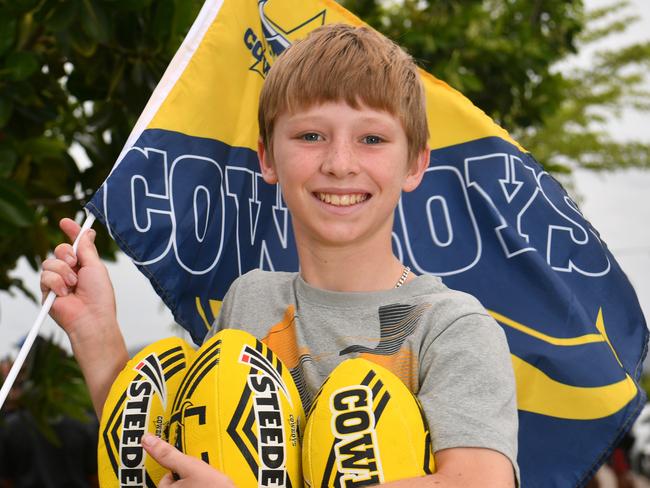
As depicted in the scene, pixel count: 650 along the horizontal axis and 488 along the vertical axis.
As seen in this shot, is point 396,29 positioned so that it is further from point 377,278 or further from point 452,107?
point 377,278

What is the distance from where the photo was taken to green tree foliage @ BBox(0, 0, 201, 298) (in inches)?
146

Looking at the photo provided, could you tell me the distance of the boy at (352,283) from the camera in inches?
83.5

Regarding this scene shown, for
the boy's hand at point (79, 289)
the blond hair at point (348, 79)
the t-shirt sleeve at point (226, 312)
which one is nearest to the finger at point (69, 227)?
the boy's hand at point (79, 289)

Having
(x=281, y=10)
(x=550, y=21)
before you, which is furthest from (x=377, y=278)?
(x=550, y=21)

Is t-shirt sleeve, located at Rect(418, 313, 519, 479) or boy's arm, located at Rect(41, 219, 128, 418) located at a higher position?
boy's arm, located at Rect(41, 219, 128, 418)

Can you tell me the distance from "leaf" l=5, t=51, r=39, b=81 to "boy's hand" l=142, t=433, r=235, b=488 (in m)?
2.21

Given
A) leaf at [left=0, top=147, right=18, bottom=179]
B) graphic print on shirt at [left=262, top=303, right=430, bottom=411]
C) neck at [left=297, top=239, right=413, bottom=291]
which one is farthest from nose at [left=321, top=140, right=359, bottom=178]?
leaf at [left=0, top=147, right=18, bottom=179]

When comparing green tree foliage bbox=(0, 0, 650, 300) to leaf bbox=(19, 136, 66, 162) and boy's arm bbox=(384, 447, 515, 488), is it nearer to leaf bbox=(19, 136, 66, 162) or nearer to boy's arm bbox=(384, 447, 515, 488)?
leaf bbox=(19, 136, 66, 162)

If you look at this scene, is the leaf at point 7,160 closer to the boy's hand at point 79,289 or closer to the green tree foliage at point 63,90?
the green tree foliage at point 63,90

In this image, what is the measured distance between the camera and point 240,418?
6.59 ft

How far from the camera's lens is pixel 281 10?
3396 mm

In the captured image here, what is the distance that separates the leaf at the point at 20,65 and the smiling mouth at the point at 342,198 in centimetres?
188

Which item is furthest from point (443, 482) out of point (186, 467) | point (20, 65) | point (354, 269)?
point (20, 65)

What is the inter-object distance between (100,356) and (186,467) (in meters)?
Answer: 0.68
